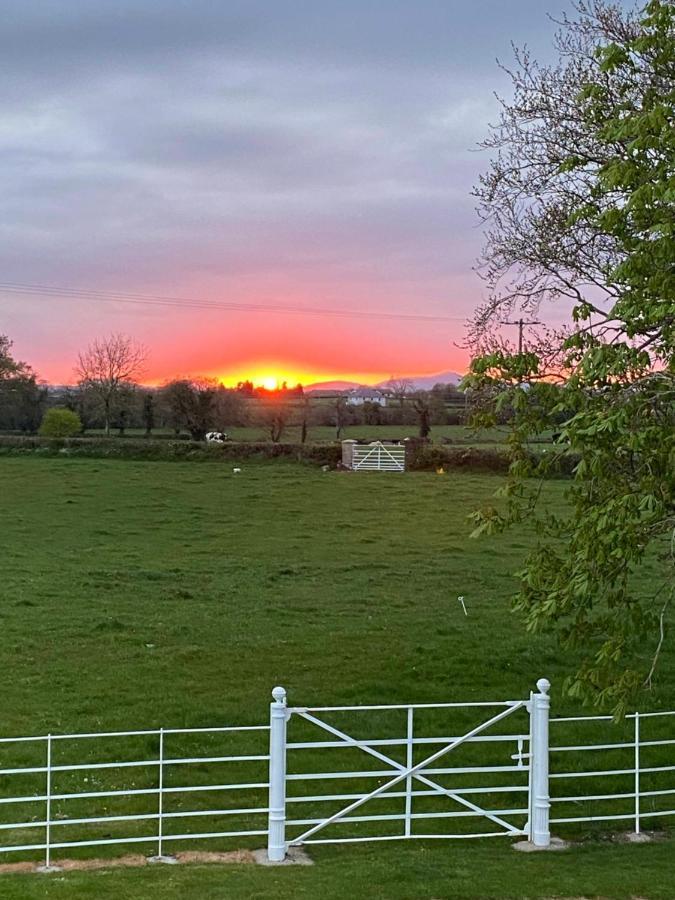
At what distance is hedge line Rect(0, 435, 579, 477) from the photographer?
159ft

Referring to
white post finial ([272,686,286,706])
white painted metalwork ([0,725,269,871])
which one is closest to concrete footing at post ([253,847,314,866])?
white painted metalwork ([0,725,269,871])

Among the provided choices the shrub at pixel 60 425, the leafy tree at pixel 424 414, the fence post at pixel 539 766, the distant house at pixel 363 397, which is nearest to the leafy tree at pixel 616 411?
the fence post at pixel 539 766

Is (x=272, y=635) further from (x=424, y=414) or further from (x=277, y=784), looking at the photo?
(x=424, y=414)

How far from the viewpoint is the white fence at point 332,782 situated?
1019 centimetres

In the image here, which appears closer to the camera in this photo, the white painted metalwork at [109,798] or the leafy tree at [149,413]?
the white painted metalwork at [109,798]

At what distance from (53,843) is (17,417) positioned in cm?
6061

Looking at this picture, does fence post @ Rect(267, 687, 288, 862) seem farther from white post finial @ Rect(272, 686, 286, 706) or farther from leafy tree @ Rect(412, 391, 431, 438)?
leafy tree @ Rect(412, 391, 431, 438)

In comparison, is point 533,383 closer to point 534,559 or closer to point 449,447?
point 534,559

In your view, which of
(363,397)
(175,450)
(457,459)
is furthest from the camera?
(363,397)

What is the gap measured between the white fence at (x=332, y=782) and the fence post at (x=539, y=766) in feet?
0.05

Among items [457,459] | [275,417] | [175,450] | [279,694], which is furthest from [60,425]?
[279,694]

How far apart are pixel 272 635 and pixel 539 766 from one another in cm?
928

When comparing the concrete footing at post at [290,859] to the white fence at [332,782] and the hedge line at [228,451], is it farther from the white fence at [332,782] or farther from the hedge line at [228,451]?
the hedge line at [228,451]

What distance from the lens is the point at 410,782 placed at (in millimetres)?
10688
